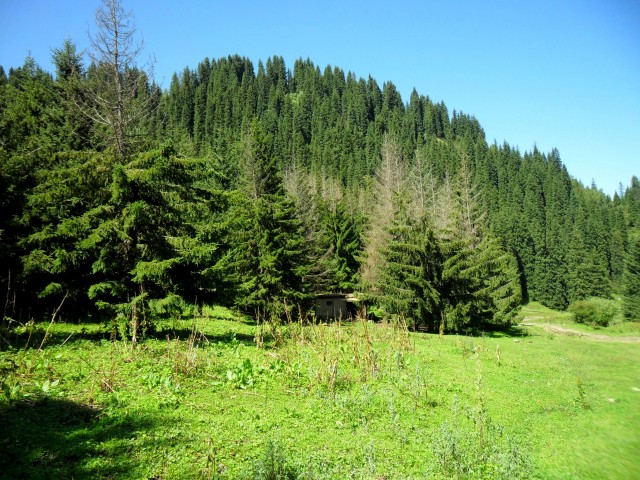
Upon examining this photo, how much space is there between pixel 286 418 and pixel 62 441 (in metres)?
3.63

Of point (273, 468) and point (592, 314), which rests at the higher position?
point (273, 468)

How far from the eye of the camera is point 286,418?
286 inches

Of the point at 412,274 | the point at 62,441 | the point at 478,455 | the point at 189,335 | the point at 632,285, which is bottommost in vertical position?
the point at 478,455

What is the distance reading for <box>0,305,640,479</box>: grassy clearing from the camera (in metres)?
5.39

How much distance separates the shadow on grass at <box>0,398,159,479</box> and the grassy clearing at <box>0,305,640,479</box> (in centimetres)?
2

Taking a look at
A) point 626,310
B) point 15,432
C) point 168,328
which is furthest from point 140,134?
point 626,310

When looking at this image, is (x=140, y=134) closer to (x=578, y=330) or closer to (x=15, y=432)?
(x=15, y=432)

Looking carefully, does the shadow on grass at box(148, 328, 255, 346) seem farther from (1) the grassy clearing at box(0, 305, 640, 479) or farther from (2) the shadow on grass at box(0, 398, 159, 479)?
(2) the shadow on grass at box(0, 398, 159, 479)

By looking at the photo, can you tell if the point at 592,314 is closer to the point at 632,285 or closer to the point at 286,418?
the point at 632,285

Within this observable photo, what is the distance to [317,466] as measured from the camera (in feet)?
18.5

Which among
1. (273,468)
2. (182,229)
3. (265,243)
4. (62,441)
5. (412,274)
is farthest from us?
(412,274)

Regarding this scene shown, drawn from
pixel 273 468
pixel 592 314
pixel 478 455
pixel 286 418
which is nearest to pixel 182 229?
pixel 286 418

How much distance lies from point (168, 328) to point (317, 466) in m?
11.4

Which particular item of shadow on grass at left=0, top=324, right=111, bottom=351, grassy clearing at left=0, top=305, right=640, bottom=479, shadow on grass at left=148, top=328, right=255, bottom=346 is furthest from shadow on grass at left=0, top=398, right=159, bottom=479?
shadow on grass at left=148, top=328, right=255, bottom=346
